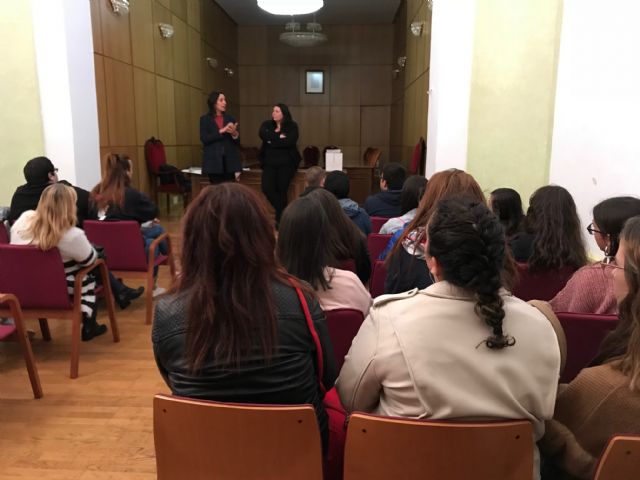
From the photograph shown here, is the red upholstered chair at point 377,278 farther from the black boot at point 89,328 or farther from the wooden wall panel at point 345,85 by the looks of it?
the wooden wall panel at point 345,85

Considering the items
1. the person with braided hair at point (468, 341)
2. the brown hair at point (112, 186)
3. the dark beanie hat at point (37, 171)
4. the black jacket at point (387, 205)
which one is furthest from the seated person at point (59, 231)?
the person with braided hair at point (468, 341)

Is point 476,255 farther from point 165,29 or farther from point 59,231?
point 165,29

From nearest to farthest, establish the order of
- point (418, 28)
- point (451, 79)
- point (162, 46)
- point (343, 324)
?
point (343, 324) < point (451, 79) < point (418, 28) < point (162, 46)

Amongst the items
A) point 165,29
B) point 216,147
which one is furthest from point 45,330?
point 165,29

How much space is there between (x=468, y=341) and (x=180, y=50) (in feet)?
28.0

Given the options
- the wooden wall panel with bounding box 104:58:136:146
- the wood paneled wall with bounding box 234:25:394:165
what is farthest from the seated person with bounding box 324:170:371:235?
the wood paneled wall with bounding box 234:25:394:165

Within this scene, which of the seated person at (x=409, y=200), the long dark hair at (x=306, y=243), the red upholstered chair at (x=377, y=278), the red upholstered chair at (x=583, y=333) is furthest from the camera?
the seated person at (x=409, y=200)

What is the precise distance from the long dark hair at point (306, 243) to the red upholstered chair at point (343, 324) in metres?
0.15

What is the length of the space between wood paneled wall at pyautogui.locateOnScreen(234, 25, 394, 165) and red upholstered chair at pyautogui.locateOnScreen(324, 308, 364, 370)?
10.5 m

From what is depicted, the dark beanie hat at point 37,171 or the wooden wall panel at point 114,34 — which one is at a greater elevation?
the wooden wall panel at point 114,34

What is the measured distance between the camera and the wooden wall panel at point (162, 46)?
745 cm

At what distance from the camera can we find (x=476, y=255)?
112 centimetres

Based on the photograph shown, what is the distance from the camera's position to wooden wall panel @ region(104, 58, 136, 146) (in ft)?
20.1

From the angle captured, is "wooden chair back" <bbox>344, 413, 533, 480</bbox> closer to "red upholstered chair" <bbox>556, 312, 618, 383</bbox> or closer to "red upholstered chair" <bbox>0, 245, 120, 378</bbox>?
"red upholstered chair" <bbox>556, 312, 618, 383</bbox>
